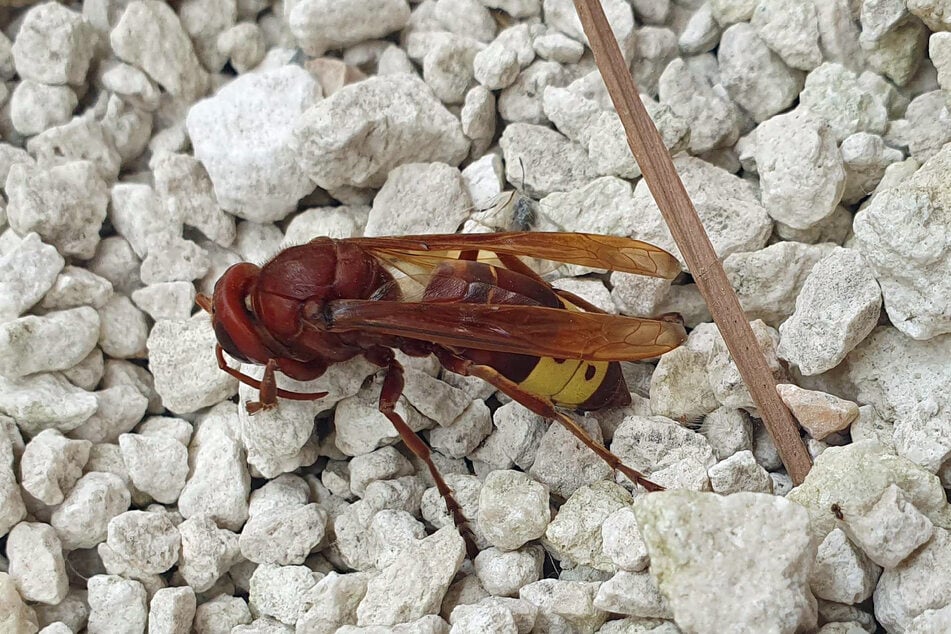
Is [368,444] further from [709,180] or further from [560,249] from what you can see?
[709,180]

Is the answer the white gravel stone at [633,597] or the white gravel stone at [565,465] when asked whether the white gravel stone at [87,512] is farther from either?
the white gravel stone at [633,597]

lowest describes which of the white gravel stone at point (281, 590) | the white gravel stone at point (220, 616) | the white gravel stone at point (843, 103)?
the white gravel stone at point (220, 616)

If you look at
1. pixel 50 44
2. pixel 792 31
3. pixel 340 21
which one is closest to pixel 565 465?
pixel 792 31

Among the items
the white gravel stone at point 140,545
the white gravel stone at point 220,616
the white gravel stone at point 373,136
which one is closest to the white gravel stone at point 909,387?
the white gravel stone at point 373,136

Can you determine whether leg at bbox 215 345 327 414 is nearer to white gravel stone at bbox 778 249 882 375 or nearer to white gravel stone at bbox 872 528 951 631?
white gravel stone at bbox 778 249 882 375

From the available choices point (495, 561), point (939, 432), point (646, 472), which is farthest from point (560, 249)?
point (939, 432)

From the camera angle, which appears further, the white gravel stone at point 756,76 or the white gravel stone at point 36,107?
the white gravel stone at point 36,107
